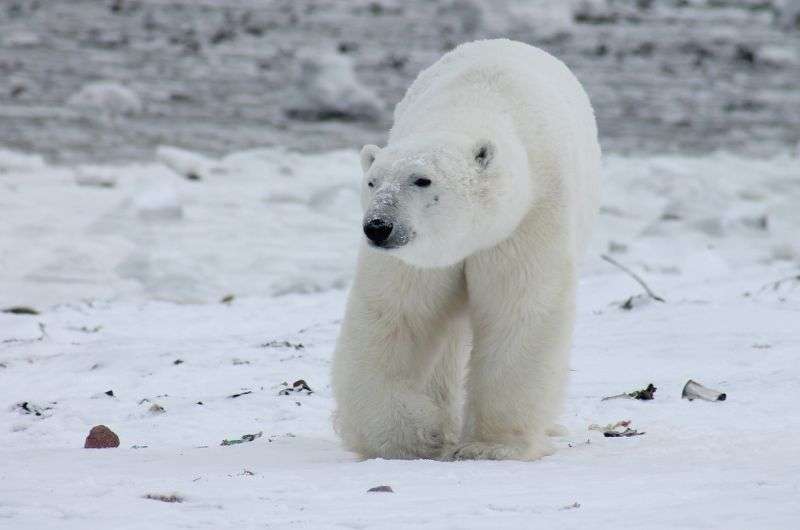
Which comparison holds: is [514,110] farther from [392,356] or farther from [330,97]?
[330,97]

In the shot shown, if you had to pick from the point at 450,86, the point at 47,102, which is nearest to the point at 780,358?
the point at 450,86

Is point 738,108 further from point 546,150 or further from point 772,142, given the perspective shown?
point 546,150

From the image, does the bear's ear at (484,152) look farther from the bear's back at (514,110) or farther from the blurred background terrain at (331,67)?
the blurred background terrain at (331,67)

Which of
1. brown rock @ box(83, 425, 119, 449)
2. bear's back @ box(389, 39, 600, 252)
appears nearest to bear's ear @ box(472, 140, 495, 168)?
bear's back @ box(389, 39, 600, 252)

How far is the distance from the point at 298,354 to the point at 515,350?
6.20 feet

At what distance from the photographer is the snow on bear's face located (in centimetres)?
346

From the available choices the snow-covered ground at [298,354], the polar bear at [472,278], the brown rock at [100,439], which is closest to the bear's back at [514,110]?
the polar bear at [472,278]

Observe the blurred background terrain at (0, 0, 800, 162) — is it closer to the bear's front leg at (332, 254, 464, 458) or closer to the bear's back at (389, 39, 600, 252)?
the bear's back at (389, 39, 600, 252)

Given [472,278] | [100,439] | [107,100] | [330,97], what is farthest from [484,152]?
[107,100]

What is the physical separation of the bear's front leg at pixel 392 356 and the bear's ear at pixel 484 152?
0.39m

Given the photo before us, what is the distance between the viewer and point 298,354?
18.2ft

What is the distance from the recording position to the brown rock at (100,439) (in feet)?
13.7

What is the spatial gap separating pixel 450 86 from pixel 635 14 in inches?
784

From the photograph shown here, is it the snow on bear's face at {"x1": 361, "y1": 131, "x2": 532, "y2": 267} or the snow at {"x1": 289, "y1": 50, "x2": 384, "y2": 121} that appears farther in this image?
the snow at {"x1": 289, "y1": 50, "x2": 384, "y2": 121}
